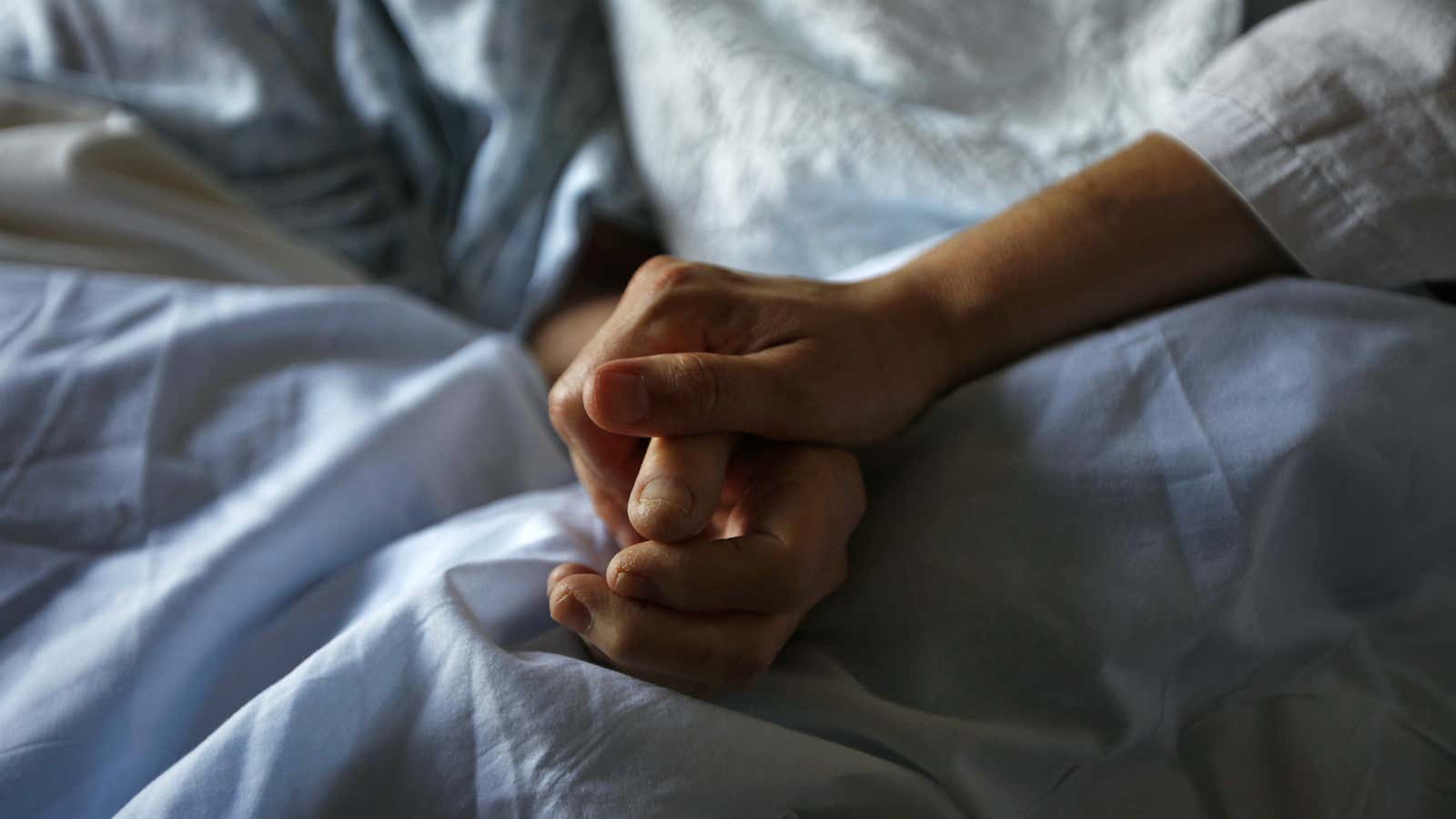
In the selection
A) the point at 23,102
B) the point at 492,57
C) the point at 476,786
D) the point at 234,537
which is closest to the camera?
the point at 476,786

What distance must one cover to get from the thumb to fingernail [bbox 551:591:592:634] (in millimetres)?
66

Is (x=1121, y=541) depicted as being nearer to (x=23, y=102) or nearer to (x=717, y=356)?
(x=717, y=356)

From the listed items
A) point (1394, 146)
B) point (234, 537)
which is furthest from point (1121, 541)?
point (234, 537)

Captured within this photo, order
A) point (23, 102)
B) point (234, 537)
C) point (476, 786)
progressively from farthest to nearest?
point (23, 102), point (234, 537), point (476, 786)

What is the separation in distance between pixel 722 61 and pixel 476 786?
20.6 inches

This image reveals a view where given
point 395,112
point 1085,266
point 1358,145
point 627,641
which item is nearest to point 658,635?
point 627,641

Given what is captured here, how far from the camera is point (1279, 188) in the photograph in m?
0.52

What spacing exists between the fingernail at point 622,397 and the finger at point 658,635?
62 mm

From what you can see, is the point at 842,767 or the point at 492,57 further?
the point at 492,57

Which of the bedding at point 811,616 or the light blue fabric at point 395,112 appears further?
the light blue fabric at point 395,112

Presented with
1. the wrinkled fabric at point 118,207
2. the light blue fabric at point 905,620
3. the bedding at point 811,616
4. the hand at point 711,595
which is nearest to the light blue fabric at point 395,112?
the wrinkled fabric at point 118,207

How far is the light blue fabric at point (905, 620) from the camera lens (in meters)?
0.37

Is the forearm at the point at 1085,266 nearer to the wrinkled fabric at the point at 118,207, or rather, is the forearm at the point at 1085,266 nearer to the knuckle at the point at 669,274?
the knuckle at the point at 669,274

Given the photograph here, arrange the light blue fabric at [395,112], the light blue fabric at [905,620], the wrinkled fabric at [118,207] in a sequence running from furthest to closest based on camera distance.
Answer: the light blue fabric at [395,112], the wrinkled fabric at [118,207], the light blue fabric at [905,620]
